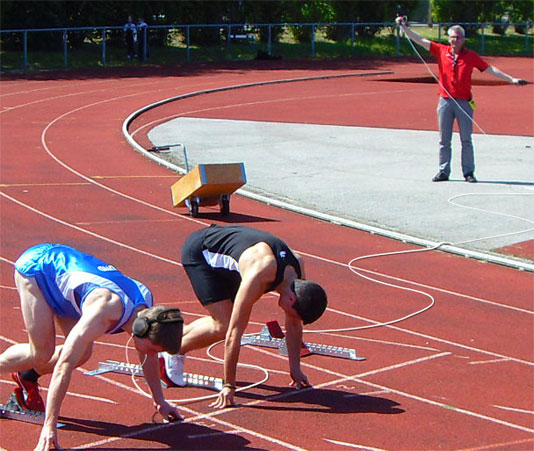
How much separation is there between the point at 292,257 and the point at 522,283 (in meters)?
4.69

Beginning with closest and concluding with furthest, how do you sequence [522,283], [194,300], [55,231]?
[194,300] → [522,283] → [55,231]

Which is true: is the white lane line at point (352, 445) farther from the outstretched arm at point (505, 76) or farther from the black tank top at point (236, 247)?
the outstretched arm at point (505, 76)

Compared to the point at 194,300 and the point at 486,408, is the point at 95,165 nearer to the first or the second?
the point at 194,300

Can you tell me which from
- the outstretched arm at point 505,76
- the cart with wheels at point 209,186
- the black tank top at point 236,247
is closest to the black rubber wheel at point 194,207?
the cart with wheels at point 209,186

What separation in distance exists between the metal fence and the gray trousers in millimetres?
20706

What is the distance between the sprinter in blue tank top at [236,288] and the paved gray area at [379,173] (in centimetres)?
565

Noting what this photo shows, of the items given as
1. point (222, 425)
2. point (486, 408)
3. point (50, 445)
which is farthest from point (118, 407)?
point (486, 408)

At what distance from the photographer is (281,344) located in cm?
802

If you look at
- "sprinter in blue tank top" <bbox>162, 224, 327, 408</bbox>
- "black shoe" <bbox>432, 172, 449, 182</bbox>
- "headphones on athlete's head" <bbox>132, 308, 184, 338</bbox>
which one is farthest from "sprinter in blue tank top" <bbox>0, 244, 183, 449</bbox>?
"black shoe" <bbox>432, 172, 449, 182</bbox>

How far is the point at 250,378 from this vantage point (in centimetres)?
741

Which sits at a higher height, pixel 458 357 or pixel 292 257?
pixel 292 257

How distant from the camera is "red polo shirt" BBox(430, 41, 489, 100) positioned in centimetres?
1545

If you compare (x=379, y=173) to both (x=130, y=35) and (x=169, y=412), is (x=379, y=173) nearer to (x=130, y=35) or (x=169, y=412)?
(x=169, y=412)

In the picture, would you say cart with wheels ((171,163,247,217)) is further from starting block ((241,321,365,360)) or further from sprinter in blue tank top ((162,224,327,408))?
sprinter in blue tank top ((162,224,327,408))
